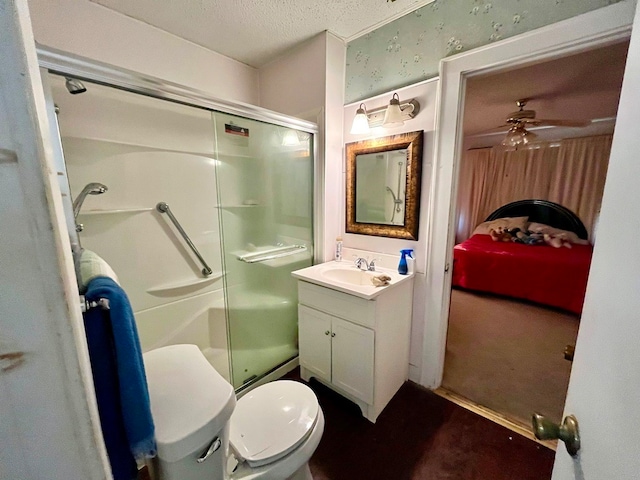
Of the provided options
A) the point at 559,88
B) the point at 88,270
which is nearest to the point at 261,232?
the point at 88,270

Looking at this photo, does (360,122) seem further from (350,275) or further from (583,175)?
(583,175)

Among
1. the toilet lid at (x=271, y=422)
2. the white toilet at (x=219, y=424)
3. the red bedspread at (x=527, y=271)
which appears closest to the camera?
the white toilet at (x=219, y=424)

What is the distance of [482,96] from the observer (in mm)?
2598

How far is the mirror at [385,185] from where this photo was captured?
167 cm

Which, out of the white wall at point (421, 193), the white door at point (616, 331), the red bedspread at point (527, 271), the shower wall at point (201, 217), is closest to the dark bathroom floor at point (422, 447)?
the white wall at point (421, 193)

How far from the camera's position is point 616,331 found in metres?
0.41

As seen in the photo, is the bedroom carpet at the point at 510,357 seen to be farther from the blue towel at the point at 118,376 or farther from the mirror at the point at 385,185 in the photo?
the blue towel at the point at 118,376

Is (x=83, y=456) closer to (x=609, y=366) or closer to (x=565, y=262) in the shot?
(x=609, y=366)

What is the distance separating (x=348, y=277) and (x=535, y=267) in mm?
2590

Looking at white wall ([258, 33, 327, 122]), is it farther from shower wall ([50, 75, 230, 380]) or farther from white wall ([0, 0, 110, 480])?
white wall ([0, 0, 110, 480])

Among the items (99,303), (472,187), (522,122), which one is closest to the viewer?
(99,303)

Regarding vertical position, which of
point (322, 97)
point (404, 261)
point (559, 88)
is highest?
point (559, 88)

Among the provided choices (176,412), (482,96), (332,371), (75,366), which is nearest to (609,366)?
(75,366)

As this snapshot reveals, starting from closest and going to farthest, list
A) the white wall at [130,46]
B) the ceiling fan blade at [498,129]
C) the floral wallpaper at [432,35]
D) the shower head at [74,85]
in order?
1. the shower head at [74,85]
2. the floral wallpaper at [432,35]
3. the white wall at [130,46]
4. the ceiling fan blade at [498,129]
